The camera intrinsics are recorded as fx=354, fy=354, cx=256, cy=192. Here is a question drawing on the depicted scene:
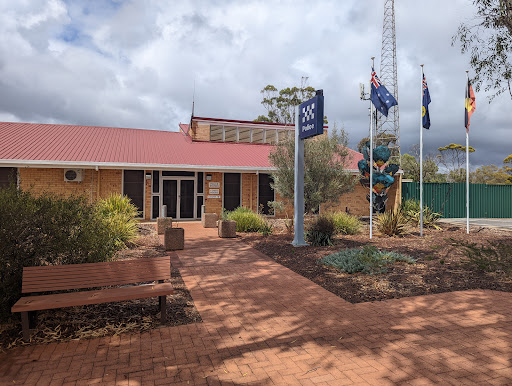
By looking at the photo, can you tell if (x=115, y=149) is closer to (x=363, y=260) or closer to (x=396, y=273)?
(x=363, y=260)

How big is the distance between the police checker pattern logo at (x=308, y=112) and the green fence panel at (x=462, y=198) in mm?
11315

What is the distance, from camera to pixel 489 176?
4422 cm

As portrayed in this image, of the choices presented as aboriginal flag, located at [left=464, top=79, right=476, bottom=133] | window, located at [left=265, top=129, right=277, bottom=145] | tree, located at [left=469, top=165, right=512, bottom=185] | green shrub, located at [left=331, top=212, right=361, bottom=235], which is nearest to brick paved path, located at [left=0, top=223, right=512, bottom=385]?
green shrub, located at [left=331, top=212, right=361, bottom=235]

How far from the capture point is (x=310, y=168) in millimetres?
11633

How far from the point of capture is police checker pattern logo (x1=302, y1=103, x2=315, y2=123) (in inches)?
369

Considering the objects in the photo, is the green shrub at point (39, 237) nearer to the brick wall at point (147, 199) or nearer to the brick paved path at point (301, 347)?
the brick paved path at point (301, 347)

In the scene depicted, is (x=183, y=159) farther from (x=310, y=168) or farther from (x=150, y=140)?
(x=310, y=168)

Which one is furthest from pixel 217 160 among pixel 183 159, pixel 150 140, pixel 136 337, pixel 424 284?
pixel 136 337

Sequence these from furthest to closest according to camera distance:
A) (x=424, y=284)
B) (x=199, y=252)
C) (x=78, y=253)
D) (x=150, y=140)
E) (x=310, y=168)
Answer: (x=150, y=140) → (x=310, y=168) → (x=199, y=252) → (x=424, y=284) → (x=78, y=253)

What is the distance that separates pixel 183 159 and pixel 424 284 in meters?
13.1

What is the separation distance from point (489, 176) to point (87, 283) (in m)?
A: 50.7

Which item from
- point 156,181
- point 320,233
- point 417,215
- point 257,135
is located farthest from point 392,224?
point 257,135

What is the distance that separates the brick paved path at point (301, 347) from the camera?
324 cm

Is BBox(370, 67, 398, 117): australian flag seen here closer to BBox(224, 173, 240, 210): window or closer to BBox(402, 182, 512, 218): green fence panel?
BBox(224, 173, 240, 210): window
